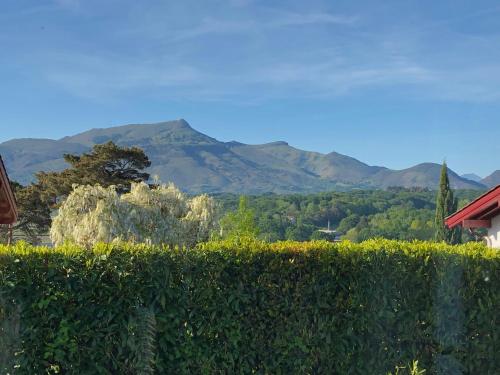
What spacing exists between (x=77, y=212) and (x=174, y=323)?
871 inches

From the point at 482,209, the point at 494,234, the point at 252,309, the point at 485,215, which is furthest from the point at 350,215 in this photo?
the point at 252,309

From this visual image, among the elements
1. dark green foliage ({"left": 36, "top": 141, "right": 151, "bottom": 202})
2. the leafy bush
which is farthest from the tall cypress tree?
the leafy bush

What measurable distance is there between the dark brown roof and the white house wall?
10.7 meters

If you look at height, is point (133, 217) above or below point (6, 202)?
below

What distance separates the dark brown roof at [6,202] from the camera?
12.2m

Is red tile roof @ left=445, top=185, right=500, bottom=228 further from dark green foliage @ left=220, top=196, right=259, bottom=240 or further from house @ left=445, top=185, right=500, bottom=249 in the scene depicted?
dark green foliage @ left=220, top=196, right=259, bottom=240

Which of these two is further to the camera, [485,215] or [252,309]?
[485,215]

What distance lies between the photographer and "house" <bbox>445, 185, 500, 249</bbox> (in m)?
12.0

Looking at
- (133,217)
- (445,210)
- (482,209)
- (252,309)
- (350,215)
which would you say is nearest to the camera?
(252,309)

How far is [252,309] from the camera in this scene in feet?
24.8

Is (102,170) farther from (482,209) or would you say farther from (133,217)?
(482,209)

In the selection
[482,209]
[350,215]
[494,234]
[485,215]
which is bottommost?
[350,215]

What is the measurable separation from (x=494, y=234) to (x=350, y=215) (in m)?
145

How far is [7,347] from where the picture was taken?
22.1 ft
